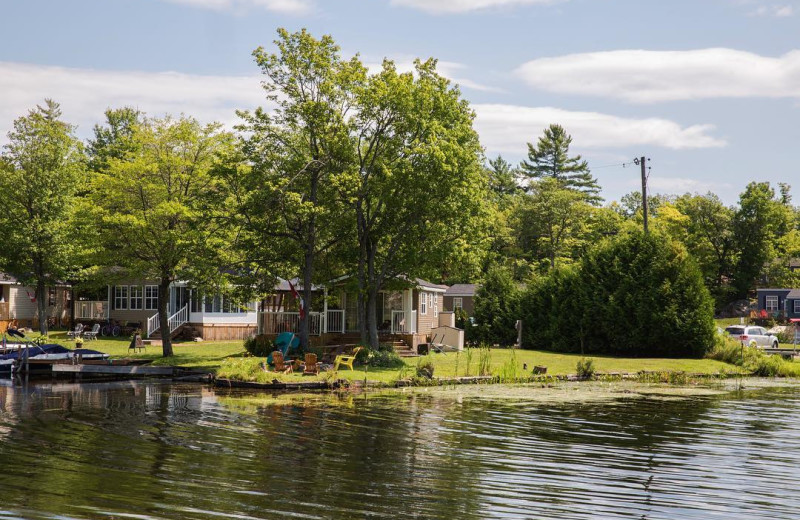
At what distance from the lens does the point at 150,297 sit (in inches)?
2165

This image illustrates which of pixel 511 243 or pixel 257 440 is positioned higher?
pixel 511 243

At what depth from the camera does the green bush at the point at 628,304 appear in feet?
146

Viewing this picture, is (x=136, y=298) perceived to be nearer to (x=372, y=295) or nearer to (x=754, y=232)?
(x=372, y=295)

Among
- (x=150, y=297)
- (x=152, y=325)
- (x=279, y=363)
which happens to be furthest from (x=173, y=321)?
(x=279, y=363)

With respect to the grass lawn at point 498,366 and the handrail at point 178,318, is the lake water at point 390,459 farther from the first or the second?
the handrail at point 178,318

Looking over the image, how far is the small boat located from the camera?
116 ft

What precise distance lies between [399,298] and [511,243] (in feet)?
125

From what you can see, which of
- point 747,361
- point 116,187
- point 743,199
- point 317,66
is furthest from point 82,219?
point 743,199

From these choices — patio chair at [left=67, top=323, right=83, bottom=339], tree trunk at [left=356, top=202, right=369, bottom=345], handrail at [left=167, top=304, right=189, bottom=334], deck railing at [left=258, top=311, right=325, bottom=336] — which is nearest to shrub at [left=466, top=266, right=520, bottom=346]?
deck railing at [left=258, top=311, right=325, bottom=336]

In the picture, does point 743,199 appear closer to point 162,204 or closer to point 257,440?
point 162,204

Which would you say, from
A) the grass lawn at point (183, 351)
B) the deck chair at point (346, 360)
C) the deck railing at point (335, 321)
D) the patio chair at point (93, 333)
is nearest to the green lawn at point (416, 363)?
the grass lawn at point (183, 351)

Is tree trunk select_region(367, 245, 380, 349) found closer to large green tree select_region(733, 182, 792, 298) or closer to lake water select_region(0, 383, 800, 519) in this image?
lake water select_region(0, 383, 800, 519)

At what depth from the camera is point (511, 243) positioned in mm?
83188

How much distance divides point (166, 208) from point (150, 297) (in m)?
18.9
